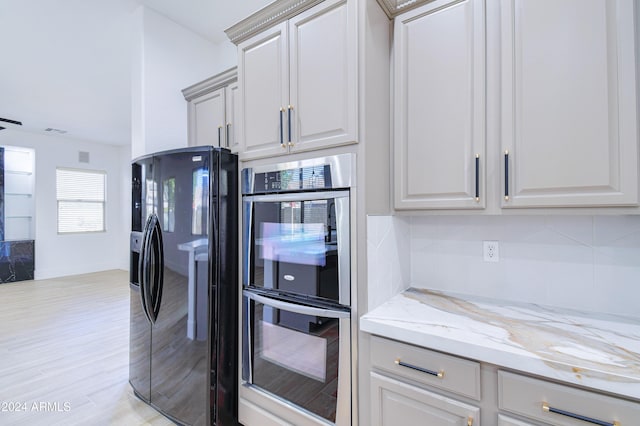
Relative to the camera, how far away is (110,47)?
10.4ft

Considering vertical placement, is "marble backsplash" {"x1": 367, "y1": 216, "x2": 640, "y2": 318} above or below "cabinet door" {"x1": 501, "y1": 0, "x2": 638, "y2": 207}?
below

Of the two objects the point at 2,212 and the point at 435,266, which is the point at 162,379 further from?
the point at 2,212

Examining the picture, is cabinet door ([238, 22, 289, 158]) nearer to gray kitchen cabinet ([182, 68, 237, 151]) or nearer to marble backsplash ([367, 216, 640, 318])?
gray kitchen cabinet ([182, 68, 237, 151])

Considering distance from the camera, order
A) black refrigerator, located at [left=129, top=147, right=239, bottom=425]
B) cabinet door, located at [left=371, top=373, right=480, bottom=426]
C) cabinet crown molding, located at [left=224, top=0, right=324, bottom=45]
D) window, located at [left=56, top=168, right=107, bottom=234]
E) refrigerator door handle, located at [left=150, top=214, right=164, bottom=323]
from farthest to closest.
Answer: window, located at [left=56, top=168, right=107, bottom=234] < refrigerator door handle, located at [left=150, top=214, right=164, bottom=323] < black refrigerator, located at [left=129, top=147, right=239, bottom=425] < cabinet crown molding, located at [left=224, top=0, right=324, bottom=45] < cabinet door, located at [left=371, top=373, right=480, bottom=426]

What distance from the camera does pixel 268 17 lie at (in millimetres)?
1729

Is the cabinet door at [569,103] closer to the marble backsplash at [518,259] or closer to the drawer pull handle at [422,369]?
the marble backsplash at [518,259]

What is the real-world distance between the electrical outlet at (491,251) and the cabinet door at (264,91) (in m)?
1.25

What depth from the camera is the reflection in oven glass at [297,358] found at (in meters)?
1.51

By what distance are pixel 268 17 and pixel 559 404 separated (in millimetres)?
2182

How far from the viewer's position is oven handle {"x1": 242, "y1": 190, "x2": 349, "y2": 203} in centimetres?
148

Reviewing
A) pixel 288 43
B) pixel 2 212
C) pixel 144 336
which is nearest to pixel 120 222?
pixel 2 212

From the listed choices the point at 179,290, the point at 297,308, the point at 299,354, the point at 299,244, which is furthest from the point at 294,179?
the point at 179,290

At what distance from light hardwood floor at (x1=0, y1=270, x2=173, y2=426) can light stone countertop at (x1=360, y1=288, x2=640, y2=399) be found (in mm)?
1895

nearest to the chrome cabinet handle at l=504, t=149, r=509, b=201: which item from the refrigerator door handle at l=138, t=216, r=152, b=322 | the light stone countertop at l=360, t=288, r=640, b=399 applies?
the light stone countertop at l=360, t=288, r=640, b=399
